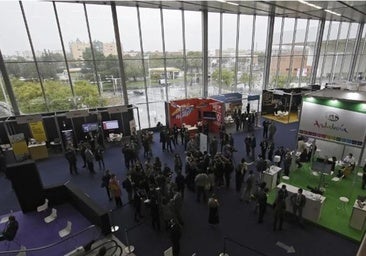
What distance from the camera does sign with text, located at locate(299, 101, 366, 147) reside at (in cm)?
759

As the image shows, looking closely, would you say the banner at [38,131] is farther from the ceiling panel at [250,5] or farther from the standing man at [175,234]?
the standing man at [175,234]

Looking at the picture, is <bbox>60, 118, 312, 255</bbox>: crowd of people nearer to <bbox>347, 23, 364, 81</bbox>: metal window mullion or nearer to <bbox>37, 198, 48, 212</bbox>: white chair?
<bbox>37, 198, 48, 212</bbox>: white chair

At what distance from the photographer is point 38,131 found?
1119 centimetres

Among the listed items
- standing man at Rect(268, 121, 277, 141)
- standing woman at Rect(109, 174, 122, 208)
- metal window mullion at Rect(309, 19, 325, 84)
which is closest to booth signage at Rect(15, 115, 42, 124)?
standing woman at Rect(109, 174, 122, 208)

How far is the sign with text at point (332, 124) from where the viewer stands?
759 cm

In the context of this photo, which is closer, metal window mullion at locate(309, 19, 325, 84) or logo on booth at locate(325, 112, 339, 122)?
logo on booth at locate(325, 112, 339, 122)

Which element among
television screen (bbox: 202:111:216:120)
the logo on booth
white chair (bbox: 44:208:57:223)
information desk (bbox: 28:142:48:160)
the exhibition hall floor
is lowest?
the exhibition hall floor

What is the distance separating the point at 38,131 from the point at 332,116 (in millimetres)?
12599

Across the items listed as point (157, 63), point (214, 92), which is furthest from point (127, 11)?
point (214, 92)

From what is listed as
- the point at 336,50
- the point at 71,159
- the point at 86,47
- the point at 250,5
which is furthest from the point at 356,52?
the point at 71,159

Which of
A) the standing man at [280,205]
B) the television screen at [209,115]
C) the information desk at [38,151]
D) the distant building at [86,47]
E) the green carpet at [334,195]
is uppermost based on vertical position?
the distant building at [86,47]

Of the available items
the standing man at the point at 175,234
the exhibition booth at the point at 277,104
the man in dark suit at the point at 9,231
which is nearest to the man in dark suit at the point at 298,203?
the standing man at the point at 175,234

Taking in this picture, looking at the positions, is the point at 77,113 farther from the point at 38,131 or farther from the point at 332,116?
the point at 332,116

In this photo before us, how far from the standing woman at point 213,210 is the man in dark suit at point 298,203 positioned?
6.57 feet
